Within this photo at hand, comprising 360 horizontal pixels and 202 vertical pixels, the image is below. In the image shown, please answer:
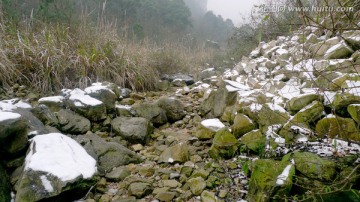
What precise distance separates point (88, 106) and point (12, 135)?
2.61 ft

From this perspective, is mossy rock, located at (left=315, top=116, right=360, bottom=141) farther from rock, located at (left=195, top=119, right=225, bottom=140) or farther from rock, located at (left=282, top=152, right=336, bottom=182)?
rock, located at (left=195, top=119, right=225, bottom=140)

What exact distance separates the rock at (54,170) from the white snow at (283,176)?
103 cm

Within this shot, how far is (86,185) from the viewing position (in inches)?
58.2

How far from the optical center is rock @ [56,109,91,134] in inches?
83.4

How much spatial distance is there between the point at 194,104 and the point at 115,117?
92 cm

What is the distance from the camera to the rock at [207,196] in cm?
134

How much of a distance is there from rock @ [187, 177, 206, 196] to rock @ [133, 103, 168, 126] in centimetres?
112

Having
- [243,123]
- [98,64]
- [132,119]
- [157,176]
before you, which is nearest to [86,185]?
[157,176]

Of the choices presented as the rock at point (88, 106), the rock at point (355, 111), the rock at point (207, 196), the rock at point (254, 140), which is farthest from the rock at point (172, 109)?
the rock at point (355, 111)

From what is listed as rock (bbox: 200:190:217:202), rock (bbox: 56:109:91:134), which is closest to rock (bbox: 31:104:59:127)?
rock (bbox: 56:109:91:134)

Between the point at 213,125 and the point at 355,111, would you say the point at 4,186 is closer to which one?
the point at 213,125

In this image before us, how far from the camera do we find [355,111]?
140 centimetres

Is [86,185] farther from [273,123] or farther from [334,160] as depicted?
[334,160]

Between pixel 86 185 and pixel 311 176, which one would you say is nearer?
pixel 311 176
